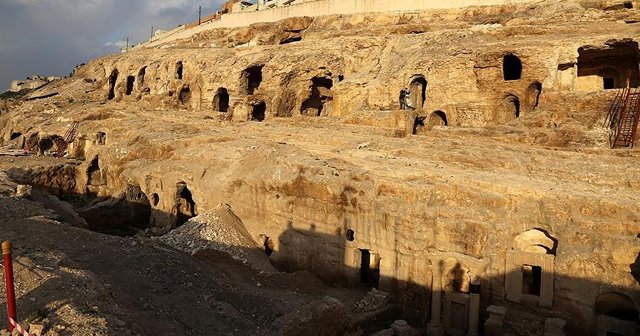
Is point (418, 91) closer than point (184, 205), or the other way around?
point (184, 205)

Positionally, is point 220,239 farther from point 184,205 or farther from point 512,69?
point 512,69

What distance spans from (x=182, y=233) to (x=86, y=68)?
4151 centimetres

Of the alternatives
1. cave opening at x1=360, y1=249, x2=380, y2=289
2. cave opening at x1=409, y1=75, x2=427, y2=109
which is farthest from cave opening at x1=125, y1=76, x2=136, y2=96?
cave opening at x1=360, y1=249, x2=380, y2=289

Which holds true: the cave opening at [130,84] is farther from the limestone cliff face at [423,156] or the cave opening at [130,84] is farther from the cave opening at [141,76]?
the limestone cliff face at [423,156]

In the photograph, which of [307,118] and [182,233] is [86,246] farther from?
[307,118]

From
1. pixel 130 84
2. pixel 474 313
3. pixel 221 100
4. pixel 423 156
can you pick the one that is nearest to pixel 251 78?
pixel 221 100

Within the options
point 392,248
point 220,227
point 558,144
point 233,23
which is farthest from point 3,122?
point 558,144

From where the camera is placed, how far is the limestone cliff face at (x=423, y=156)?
34.4ft

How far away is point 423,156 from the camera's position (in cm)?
1430

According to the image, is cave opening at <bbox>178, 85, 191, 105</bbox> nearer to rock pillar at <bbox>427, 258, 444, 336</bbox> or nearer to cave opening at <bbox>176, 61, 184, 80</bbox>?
cave opening at <bbox>176, 61, 184, 80</bbox>

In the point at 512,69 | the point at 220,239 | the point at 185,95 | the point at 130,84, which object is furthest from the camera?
the point at 130,84

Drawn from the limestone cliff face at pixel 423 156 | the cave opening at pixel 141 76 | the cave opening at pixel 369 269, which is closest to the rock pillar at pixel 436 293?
the limestone cliff face at pixel 423 156

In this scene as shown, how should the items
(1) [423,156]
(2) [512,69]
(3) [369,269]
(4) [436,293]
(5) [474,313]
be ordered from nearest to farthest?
1. (5) [474,313]
2. (4) [436,293]
3. (3) [369,269]
4. (1) [423,156]
5. (2) [512,69]

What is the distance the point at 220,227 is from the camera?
15320 millimetres
